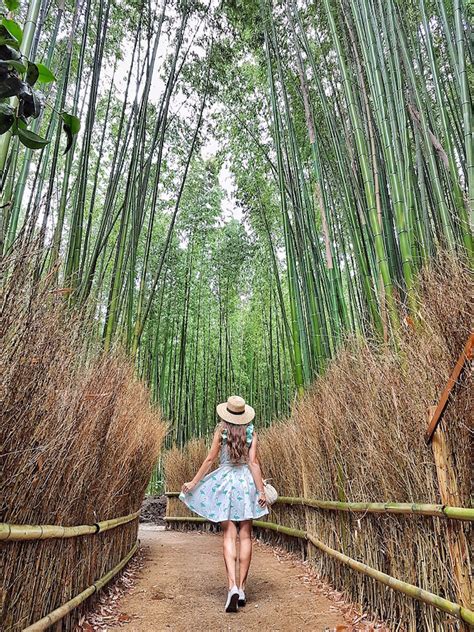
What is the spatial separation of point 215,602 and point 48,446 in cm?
149

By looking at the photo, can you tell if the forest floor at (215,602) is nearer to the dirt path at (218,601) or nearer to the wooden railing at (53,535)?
the dirt path at (218,601)

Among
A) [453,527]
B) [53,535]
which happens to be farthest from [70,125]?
[453,527]

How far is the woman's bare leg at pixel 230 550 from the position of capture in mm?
2348

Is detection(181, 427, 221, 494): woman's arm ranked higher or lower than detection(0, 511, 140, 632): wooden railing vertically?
higher

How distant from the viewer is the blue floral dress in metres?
2.55

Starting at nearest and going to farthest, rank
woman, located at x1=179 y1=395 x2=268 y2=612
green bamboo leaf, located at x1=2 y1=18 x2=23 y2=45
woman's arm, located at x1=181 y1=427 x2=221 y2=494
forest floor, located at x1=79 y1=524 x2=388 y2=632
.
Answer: green bamboo leaf, located at x1=2 y1=18 x2=23 y2=45 → forest floor, located at x1=79 y1=524 x2=388 y2=632 → woman, located at x1=179 y1=395 x2=268 y2=612 → woman's arm, located at x1=181 y1=427 x2=221 y2=494

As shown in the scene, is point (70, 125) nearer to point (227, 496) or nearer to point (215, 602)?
point (227, 496)

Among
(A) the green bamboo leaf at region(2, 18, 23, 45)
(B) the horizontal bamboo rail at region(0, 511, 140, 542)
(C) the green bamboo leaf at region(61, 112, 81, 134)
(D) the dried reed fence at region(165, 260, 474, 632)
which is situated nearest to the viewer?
(A) the green bamboo leaf at region(2, 18, 23, 45)

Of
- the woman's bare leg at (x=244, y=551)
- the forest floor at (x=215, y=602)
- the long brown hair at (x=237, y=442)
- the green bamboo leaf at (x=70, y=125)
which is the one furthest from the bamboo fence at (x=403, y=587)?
the green bamboo leaf at (x=70, y=125)

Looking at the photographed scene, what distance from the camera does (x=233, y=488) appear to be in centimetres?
260

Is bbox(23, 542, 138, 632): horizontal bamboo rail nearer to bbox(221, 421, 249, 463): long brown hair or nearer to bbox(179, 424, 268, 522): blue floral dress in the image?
bbox(179, 424, 268, 522): blue floral dress

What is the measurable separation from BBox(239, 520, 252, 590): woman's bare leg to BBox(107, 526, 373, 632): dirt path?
133mm

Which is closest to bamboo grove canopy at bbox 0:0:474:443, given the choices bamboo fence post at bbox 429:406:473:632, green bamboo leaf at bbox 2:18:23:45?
green bamboo leaf at bbox 2:18:23:45

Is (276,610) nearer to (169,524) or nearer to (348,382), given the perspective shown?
(348,382)
